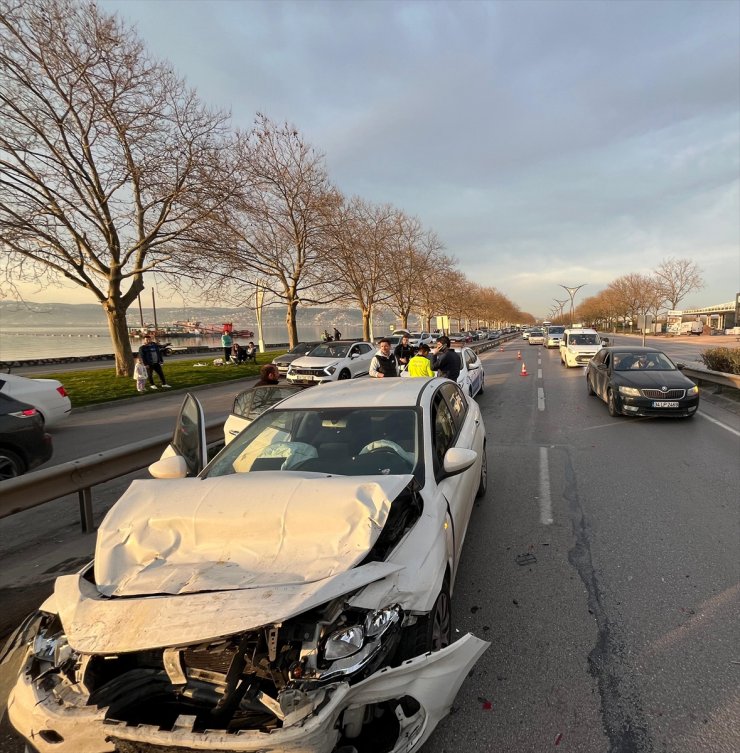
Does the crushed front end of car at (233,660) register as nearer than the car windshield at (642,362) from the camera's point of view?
Yes

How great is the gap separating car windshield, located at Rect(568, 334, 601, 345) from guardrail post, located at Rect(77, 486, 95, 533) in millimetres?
21656

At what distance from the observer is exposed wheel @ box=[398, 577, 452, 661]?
1.97 m

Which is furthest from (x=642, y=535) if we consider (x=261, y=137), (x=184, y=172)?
(x=261, y=137)

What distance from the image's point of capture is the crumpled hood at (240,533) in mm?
2109

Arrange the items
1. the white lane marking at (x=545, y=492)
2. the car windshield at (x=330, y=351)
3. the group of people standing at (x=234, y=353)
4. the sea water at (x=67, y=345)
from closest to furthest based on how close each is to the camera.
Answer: the white lane marking at (x=545, y=492), the car windshield at (x=330, y=351), the group of people standing at (x=234, y=353), the sea water at (x=67, y=345)

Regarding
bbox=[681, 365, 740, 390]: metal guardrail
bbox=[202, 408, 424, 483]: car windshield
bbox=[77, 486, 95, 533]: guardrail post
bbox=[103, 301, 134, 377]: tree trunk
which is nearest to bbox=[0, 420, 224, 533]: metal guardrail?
bbox=[77, 486, 95, 533]: guardrail post

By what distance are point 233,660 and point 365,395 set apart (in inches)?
96.0

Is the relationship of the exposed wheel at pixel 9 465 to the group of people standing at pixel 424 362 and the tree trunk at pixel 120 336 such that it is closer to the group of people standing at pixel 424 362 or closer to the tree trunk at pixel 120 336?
the group of people standing at pixel 424 362

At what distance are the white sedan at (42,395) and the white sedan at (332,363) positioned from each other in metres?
7.58

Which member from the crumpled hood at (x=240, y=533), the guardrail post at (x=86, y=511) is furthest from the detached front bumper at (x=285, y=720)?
the guardrail post at (x=86, y=511)

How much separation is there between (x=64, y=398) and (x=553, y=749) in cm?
1034

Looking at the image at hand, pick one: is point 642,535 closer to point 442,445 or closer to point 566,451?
point 442,445

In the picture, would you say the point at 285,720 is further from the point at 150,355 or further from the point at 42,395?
the point at 150,355

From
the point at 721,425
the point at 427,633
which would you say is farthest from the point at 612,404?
the point at 427,633
